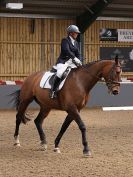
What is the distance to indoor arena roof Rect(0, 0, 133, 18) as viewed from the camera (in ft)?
63.6

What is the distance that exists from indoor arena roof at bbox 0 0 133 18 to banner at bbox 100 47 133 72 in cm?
148

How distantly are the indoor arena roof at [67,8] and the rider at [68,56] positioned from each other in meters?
9.40

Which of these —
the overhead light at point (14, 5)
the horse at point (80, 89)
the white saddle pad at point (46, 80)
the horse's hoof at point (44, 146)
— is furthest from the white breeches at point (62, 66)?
the overhead light at point (14, 5)

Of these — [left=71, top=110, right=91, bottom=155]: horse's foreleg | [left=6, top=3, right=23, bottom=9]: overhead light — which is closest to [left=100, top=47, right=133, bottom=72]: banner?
[left=6, top=3, right=23, bottom=9]: overhead light

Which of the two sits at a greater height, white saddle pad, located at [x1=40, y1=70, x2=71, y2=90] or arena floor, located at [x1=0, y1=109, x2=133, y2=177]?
white saddle pad, located at [x1=40, y1=70, x2=71, y2=90]

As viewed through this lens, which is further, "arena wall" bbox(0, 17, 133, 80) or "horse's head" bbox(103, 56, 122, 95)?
"arena wall" bbox(0, 17, 133, 80)

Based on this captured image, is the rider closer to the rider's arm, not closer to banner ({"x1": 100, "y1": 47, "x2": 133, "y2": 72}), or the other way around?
the rider's arm

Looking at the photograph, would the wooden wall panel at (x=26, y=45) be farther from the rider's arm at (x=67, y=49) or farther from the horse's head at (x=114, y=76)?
the horse's head at (x=114, y=76)

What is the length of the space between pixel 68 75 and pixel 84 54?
458 inches

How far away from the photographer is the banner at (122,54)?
21328 mm

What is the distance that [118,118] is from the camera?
1623 cm

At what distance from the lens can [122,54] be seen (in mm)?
21547

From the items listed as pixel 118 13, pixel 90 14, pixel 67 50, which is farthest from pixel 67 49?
pixel 118 13

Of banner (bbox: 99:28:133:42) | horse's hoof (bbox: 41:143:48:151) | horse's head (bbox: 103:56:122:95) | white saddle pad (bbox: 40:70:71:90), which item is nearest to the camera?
horse's head (bbox: 103:56:122:95)
